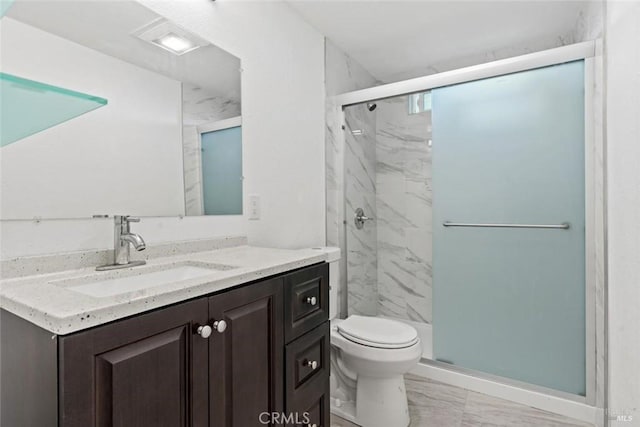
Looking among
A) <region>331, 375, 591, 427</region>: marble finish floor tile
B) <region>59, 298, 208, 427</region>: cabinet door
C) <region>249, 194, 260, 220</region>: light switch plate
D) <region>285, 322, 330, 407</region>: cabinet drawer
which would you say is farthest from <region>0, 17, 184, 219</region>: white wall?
<region>331, 375, 591, 427</region>: marble finish floor tile

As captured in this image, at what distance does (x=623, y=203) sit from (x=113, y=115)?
201 cm

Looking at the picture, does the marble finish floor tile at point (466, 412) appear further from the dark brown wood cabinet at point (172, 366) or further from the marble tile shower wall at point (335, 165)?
the dark brown wood cabinet at point (172, 366)

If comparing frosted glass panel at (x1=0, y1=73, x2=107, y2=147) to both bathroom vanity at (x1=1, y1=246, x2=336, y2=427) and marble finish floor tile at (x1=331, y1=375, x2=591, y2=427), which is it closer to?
bathroom vanity at (x1=1, y1=246, x2=336, y2=427)

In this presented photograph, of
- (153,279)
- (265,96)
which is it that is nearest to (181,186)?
(153,279)

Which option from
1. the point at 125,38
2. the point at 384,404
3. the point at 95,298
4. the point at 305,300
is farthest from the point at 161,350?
the point at 384,404

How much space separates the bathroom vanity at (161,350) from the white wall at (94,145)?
0.78 ft

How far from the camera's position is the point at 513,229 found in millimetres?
1875

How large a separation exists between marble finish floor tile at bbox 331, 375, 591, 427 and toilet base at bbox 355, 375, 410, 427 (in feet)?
0.36

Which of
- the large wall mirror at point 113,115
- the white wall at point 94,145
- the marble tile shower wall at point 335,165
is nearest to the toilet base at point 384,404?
the marble tile shower wall at point 335,165

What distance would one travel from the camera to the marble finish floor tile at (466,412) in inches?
65.1

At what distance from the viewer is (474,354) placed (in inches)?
78.0

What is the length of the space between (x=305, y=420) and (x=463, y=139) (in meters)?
1.78

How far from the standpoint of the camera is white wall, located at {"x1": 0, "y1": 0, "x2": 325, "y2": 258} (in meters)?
1.34

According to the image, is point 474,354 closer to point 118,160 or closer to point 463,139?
point 463,139
